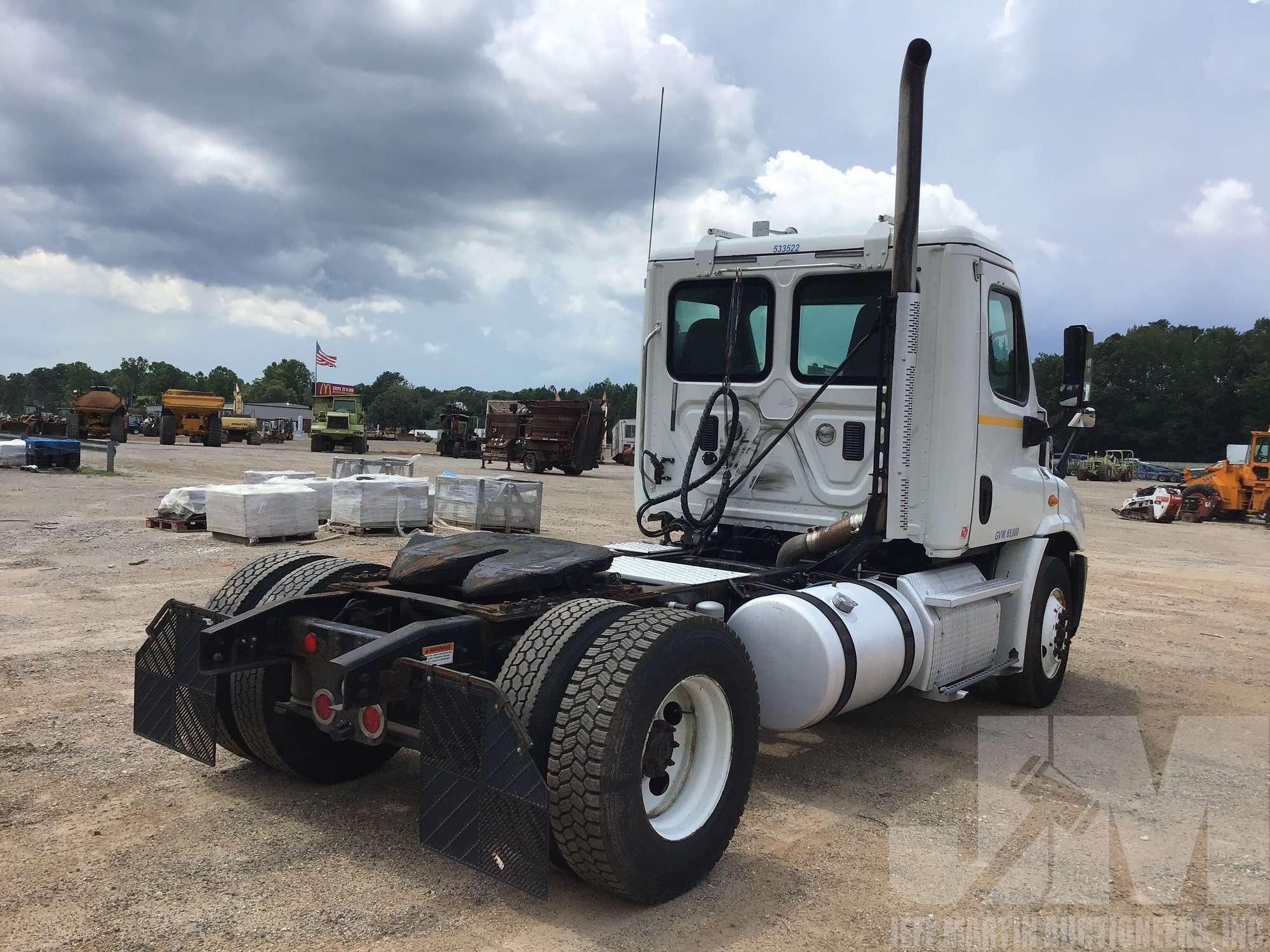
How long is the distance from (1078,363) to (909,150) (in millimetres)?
1863

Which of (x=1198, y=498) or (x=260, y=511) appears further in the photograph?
(x=1198, y=498)

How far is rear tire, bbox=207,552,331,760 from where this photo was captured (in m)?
4.06

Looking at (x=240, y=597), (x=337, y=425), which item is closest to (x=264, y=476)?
(x=240, y=597)

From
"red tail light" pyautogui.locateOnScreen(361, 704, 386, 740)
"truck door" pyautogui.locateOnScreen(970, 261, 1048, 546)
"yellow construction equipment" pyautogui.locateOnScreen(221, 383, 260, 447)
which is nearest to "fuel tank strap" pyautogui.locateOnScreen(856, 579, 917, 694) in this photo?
"truck door" pyautogui.locateOnScreen(970, 261, 1048, 546)

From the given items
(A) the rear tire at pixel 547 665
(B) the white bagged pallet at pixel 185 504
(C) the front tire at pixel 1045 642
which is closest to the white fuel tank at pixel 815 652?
(A) the rear tire at pixel 547 665

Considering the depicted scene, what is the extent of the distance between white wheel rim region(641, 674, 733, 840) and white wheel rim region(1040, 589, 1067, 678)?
340 centimetres

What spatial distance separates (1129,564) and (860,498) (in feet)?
37.8

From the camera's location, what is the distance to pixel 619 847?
10.0 feet

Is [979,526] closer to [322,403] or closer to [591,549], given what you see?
[591,549]

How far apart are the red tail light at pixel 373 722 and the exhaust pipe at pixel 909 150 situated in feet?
11.6

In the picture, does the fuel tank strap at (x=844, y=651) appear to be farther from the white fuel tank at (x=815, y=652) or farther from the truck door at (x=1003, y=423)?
the truck door at (x=1003, y=423)

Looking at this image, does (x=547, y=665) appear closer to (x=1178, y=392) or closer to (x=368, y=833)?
(x=368, y=833)

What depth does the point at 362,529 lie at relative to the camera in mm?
12727

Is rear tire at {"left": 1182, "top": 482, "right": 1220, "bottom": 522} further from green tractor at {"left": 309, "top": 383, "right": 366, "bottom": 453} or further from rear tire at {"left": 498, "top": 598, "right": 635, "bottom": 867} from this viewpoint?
green tractor at {"left": 309, "top": 383, "right": 366, "bottom": 453}
